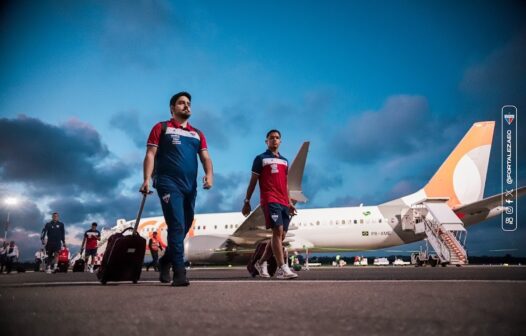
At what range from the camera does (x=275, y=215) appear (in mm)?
5707

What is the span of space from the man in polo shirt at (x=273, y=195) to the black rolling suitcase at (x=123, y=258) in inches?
60.7

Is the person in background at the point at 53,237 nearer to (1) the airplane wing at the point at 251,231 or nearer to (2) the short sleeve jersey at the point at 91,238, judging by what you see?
(2) the short sleeve jersey at the point at 91,238

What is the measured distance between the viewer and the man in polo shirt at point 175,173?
4.47 meters

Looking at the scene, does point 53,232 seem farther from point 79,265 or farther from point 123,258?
point 123,258

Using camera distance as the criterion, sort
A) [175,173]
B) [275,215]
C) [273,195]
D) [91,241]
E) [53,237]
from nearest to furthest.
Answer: [175,173] < [275,215] < [273,195] < [53,237] < [91,241]

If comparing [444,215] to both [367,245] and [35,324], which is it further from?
[35,324]

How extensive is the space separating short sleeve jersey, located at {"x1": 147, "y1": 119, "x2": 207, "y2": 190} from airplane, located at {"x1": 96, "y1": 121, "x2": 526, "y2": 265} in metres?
10.5

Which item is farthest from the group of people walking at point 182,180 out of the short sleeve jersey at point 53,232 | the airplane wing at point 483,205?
the airplane wing at point 483,205

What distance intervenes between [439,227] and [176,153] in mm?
14180

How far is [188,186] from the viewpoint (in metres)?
4.69

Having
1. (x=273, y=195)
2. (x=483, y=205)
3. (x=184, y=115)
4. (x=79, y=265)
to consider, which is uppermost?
(x=184, y=115)

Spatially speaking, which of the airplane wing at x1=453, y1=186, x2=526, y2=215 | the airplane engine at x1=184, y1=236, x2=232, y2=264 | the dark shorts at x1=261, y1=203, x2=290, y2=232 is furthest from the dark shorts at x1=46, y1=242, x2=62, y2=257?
the airplane wing at x1=453, y1=186, x2=526, y2=215

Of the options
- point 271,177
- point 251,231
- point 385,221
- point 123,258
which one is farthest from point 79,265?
point 385,221

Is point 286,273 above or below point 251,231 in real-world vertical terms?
below
